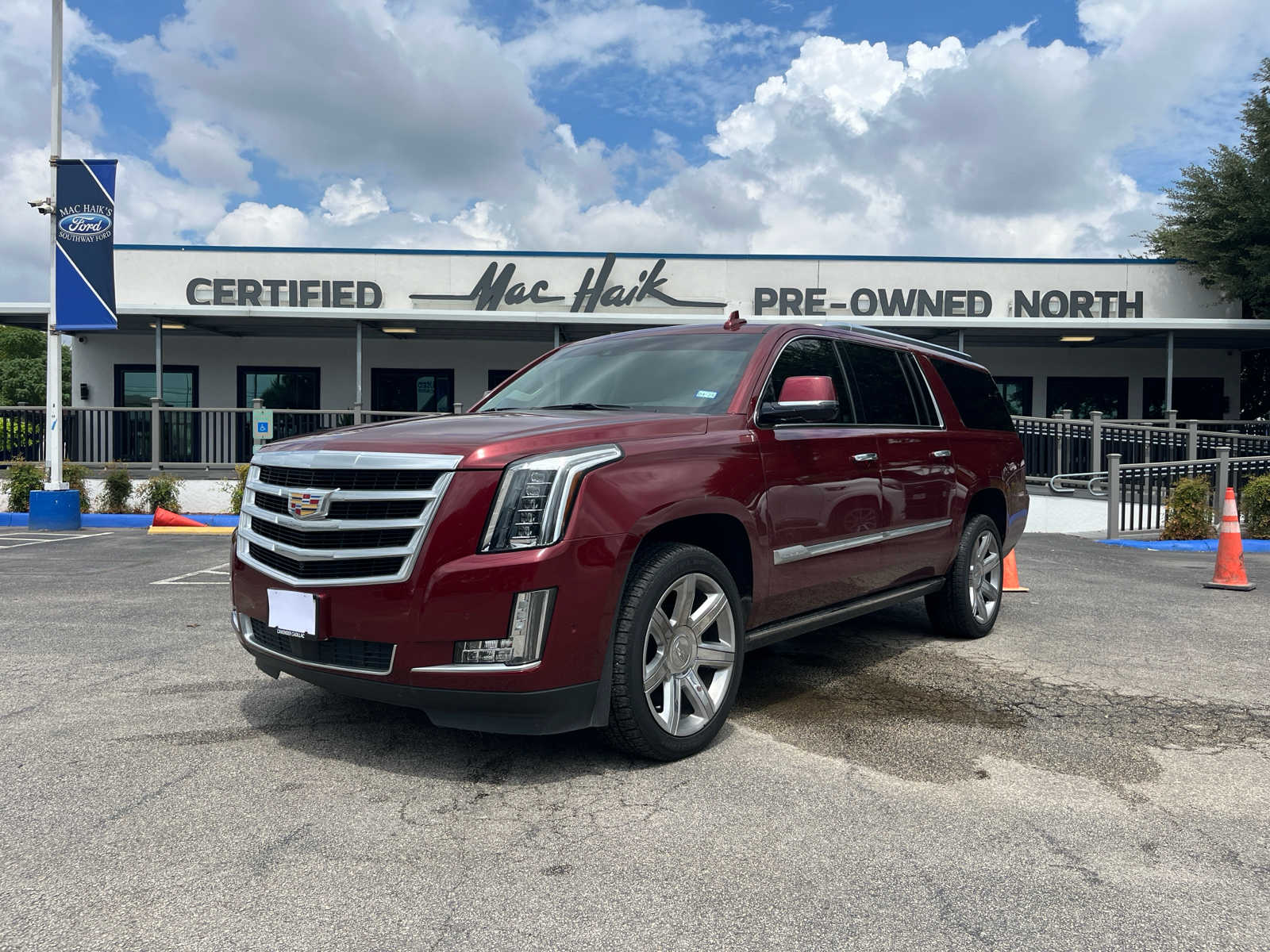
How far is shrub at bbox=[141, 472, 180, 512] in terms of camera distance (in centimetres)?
1452

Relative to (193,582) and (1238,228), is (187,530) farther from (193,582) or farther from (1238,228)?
(1238,228)

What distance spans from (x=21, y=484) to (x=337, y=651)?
13431 millimetres

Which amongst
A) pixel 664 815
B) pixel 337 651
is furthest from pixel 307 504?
pixel 664 815

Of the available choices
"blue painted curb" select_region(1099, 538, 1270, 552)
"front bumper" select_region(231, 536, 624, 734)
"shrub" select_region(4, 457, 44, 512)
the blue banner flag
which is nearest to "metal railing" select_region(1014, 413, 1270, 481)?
"blue painted curb" select_region(1099, 538, 1270, 552)

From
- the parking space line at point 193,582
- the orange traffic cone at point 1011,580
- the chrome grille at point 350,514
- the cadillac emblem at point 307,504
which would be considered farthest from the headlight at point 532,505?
the orange traffic cone at point 1011,580

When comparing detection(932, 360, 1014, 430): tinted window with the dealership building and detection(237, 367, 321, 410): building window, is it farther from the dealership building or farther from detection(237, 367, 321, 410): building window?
detection(237, 367, 321, 410): building window

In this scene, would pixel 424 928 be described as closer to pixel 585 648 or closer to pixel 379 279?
pixel 585 648

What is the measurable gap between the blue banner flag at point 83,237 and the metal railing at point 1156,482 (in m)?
14.3

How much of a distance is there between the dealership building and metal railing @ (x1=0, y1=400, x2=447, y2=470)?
92.5 inches

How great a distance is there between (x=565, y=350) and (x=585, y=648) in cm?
252

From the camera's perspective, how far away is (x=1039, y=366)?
72.0 feet

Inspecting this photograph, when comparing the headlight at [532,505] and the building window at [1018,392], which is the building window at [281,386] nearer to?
the building window at [1018,392]

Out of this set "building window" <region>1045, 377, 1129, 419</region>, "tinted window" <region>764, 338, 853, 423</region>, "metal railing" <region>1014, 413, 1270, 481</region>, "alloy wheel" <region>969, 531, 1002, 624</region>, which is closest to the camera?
"tinted window" <region>764, 338, 853, 423</region>

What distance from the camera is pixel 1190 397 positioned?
22.5 metres
